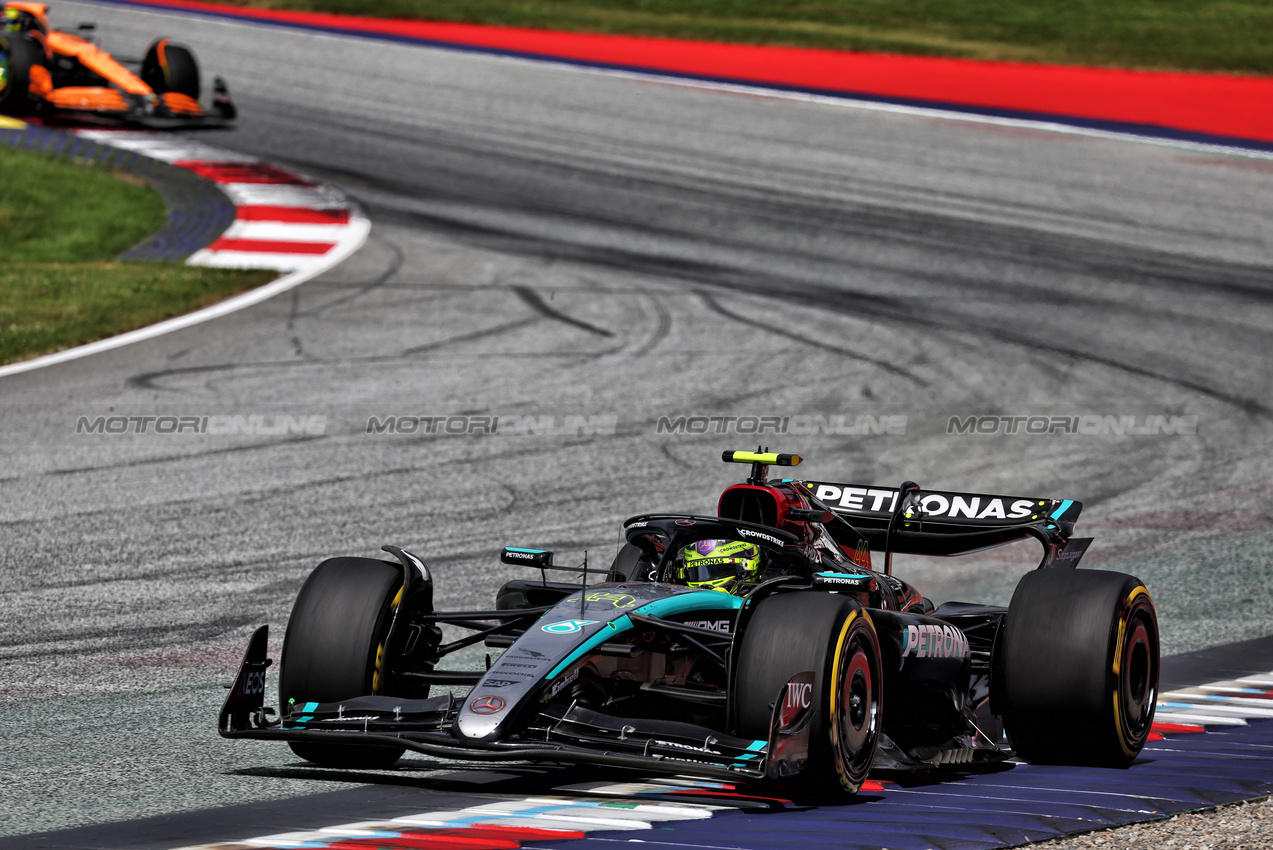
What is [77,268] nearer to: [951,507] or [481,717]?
[951,507]

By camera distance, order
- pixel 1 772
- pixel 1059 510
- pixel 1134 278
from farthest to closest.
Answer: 1. pixel 1134 278
2. pixel 1059 510
3. pixel 1 772

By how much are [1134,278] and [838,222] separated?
129 inches

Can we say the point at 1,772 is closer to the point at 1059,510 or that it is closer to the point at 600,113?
the point at 1059,510

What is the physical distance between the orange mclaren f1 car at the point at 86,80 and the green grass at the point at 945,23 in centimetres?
1018

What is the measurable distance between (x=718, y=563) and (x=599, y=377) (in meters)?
6.61

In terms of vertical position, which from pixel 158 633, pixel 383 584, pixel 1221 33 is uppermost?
pixel 1221 33

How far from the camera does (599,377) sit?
13297 millimetres

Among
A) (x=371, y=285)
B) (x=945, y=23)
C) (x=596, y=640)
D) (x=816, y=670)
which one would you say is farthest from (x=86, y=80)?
(x=816, y=670)

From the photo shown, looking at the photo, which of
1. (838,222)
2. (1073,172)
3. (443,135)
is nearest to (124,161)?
(443,135)

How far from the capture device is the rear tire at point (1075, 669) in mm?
6660

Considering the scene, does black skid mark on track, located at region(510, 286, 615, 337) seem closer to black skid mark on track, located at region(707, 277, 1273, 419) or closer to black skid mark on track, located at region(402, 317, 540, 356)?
black skid mark on track, located at region(402, 317, 540, 356)

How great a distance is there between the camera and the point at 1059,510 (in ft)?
25.5

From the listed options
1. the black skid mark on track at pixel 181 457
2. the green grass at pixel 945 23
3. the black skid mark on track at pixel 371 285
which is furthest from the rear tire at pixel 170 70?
the black skid mark on track at pixel 181 457

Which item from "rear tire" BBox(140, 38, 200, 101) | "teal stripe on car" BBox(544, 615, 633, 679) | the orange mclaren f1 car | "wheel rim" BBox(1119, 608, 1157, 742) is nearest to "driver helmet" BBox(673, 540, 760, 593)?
"teal stripe on car" BBox(544, 615, 633, 679)
